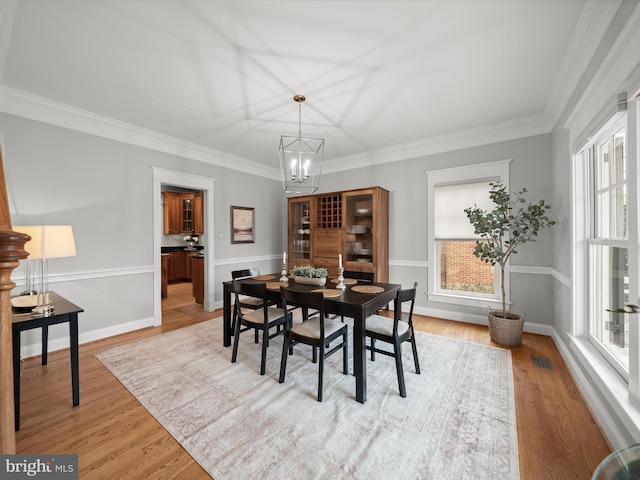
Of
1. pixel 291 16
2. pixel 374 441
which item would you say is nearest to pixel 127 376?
pixel 374 441

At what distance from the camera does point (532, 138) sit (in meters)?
3.48

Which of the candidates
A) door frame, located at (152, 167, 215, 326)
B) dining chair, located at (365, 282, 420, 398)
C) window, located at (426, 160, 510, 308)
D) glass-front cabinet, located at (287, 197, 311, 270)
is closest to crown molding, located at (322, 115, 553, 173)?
window, located at (426, 160, 510, 308)

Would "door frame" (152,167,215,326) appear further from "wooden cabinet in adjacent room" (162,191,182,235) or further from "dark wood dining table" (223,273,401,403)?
"wooden cabinet in adjacent room" (162,191,182,235)

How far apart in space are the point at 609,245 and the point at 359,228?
9.71ft

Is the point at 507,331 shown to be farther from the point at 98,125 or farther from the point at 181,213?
the point at 181,213

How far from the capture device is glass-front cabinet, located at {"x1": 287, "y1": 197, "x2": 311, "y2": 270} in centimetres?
520

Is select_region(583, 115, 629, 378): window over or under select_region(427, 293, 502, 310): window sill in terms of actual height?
over

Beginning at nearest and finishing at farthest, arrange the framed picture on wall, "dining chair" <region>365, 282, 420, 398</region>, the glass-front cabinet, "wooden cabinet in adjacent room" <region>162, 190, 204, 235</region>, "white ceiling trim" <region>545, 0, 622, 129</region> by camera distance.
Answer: "white ceiling trim" <region>545, 0, 622, 129</region> < "dining chair" <region>365, 282, 420, 398</region> < the framed picture on wall < the glass-front cabinet < "wooden cabinet in adjacent room" <region>162, 190, 204, 235</region>

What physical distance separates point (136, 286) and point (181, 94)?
2544 mm

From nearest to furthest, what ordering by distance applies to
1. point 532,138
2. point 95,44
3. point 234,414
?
point 234,414 → point 95,44 → point 532,138

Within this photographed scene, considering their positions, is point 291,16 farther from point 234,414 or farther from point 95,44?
point 234,414

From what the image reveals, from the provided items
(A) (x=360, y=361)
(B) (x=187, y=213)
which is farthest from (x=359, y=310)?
(B) (x=187, y=213)

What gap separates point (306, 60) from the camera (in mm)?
2338

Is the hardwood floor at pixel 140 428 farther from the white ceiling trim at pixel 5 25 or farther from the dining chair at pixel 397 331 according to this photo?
the white ceiling trim at pixel 5 25
